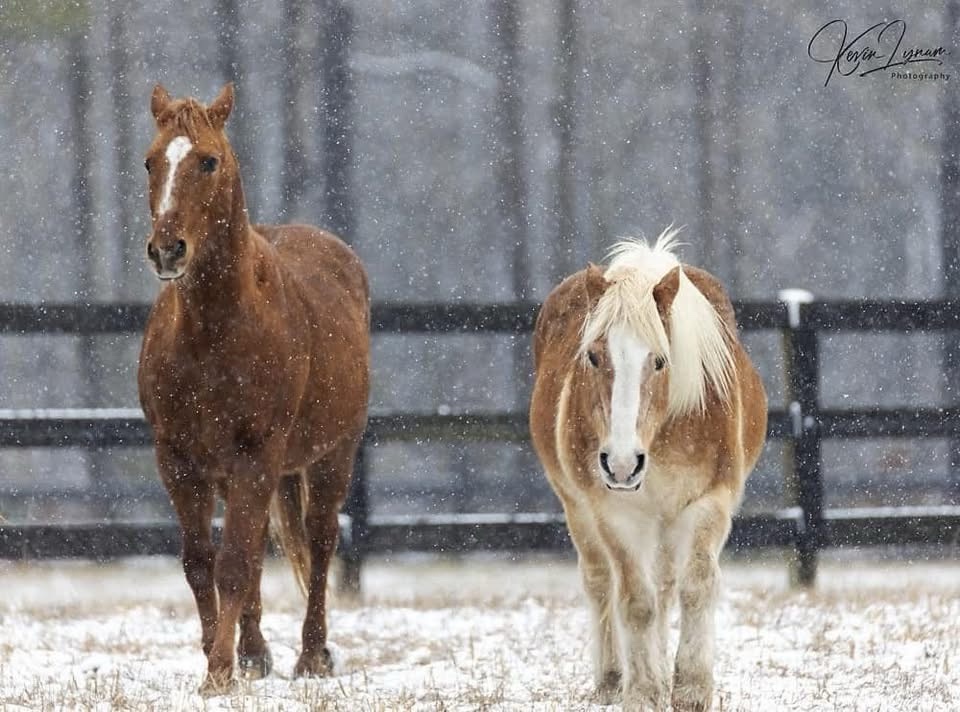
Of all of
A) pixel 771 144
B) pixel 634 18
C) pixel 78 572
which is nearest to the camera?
pixel 78 572

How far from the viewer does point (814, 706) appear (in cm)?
494

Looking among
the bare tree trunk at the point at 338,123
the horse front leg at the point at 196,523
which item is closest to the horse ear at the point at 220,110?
the horse front leg at the point at 196,523

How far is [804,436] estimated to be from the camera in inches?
351

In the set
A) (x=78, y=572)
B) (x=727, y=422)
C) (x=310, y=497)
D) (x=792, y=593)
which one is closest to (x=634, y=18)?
(x=78, y=572)

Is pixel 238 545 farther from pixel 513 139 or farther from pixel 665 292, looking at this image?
pixel 513 139

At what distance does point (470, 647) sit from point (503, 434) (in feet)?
8.07

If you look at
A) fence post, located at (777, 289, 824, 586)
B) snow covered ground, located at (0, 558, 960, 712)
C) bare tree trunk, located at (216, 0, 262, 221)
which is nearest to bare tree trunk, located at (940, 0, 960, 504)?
bare tree trunk, located at (216, 0, 262, 221)

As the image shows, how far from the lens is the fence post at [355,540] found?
28.4ft

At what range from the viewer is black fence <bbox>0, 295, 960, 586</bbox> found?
332 inches

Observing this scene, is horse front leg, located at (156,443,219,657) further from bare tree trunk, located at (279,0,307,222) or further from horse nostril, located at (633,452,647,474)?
bare tree trunk, located at (279,0,307,222)

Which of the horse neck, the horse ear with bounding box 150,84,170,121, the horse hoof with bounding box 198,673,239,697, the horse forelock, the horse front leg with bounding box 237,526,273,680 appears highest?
the horse ear with bounding box 150,84,170,121

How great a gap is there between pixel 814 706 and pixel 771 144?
18171 mm

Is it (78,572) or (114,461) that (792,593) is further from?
(114,461)

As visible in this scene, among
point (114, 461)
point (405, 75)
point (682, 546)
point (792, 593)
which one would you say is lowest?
point (114, 461)
